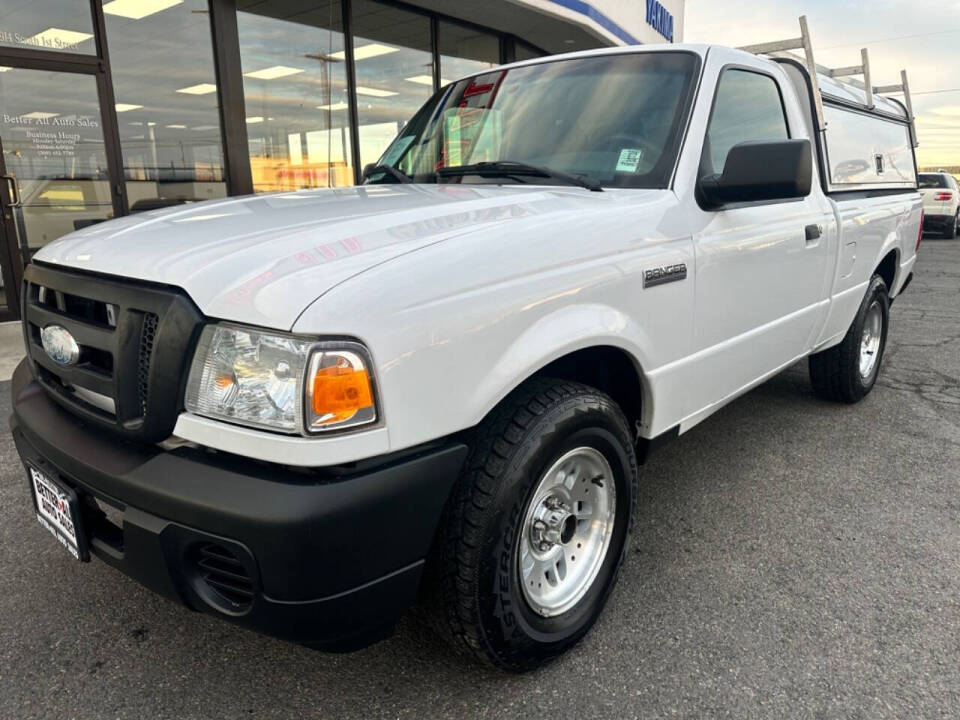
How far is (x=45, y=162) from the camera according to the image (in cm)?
675

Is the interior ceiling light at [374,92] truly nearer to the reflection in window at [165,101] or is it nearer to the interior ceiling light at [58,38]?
the reflection in window at [165,101]

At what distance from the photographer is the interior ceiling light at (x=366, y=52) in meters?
8.85

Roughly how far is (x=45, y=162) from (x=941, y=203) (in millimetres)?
19482

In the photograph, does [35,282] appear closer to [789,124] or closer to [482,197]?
[482,197]

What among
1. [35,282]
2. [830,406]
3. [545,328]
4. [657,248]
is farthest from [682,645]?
[830,406]

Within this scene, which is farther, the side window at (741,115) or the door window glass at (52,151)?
the door window glass at (52,151)

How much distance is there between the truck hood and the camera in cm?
154

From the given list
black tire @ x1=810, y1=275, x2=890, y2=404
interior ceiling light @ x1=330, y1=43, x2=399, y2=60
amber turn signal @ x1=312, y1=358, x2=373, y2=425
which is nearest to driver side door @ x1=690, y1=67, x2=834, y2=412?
black tire @ x1=810, y1=275, x2=890, y2=404

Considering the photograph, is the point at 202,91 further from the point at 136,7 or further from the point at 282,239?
the point at 282,239

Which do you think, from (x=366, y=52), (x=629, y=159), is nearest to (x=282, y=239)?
(x=629, y=159)

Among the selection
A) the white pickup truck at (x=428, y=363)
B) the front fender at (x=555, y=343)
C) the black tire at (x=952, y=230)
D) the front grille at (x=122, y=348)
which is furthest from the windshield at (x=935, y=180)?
the front grille at (x=122, y=348)

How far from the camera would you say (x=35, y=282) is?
210cm

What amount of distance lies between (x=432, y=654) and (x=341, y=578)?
75 cm

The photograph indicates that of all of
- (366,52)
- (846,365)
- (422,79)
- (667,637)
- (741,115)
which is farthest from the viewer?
(422,79)
